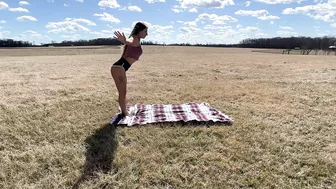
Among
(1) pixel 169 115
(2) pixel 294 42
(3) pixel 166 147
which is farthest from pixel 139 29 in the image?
(2) pixel 294 42

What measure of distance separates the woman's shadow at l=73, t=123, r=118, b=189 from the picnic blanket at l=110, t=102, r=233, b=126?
17.2 inches

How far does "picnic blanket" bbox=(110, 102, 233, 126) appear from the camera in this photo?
4902 mm

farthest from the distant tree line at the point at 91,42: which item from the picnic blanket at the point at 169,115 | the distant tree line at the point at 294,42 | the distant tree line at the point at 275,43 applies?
the picnic blanket at the point at 169,115

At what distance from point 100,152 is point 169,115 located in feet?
5.94

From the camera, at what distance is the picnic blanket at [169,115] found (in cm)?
490

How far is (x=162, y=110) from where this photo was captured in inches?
223

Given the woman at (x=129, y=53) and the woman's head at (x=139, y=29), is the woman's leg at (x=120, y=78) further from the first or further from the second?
the woman's head at (x=139, y=29)

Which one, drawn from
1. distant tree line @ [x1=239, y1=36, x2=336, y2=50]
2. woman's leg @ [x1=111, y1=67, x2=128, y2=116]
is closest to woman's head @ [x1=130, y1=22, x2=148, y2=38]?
woman's leg @ [x1=111, y1=67, x2=128, y2=116]

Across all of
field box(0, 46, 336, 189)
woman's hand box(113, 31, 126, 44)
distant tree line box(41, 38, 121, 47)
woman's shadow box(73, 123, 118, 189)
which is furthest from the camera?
distant tree line box(41, 38, 121, 47)

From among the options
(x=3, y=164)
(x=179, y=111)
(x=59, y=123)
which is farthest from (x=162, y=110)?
(x=3, y=164)

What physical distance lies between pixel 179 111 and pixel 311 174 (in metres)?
2.83

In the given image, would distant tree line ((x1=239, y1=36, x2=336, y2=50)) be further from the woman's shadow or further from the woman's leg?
the woman's shadow

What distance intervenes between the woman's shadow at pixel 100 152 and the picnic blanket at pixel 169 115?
0.44 metres

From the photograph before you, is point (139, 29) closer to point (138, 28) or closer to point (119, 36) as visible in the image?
point (138, 28)
